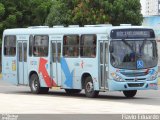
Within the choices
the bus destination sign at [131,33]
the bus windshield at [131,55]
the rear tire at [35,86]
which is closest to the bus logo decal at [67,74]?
the rear tire at [35,86]

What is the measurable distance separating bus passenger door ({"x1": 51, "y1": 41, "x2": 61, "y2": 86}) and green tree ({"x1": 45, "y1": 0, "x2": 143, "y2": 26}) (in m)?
19.5

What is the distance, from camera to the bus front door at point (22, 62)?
30.6 meters

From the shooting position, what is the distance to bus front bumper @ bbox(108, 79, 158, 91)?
25.5 m

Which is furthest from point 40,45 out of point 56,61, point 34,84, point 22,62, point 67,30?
point 67,30

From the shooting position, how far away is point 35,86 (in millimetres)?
30156

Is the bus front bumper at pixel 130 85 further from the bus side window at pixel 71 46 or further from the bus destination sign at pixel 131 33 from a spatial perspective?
the bus side window at pixel 71 46

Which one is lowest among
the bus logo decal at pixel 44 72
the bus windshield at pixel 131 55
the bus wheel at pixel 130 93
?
the bus wheel at pixel 130 93

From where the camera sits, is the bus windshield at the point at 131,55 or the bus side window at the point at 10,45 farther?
the bus side window at the point at 10,45

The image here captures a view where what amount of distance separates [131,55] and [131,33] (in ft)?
2.96

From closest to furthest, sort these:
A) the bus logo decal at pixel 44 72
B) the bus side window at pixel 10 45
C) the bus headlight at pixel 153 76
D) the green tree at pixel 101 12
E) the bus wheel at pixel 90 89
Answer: the bus headlight at pixel 153 76 → the bus wheel at pixel 90 89 → the bus logo decal at pixel 44 72 → the bus side window at pixel 10 45 → the green tree at pixel 101 12

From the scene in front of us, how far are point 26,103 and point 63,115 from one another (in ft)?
16.2

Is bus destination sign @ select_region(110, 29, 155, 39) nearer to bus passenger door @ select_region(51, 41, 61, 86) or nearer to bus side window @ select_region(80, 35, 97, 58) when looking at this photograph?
bus side window @ select_region(80, 35, 97, 58)

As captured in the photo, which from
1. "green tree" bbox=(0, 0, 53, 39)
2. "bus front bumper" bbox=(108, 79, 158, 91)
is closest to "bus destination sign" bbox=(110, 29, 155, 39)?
"bus front bumper" bbox=(108, 79, 158, 91)

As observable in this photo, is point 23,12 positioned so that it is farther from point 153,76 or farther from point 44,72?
point 153,76
